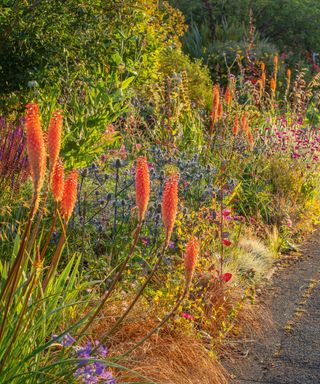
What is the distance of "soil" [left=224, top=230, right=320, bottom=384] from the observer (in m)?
4.40

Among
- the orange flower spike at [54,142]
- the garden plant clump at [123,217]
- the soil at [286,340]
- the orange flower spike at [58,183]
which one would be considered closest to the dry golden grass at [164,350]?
the garden plant clump at [123,217]

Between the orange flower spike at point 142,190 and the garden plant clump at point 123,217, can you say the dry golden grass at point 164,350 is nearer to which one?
the garden plant clump at point 123,217

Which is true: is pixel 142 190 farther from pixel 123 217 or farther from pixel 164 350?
pixel 123 217

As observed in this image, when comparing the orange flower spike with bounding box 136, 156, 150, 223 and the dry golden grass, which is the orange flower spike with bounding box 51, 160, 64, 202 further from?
the dry golden grass

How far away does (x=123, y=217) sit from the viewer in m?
5.29

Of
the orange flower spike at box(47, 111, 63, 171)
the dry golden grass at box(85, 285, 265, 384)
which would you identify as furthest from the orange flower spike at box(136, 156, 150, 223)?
the dry golden grass at box(85, 285, 265, 384)

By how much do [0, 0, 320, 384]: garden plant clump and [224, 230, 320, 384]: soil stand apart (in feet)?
0.44

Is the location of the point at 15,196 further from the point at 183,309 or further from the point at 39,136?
the point at 39,136

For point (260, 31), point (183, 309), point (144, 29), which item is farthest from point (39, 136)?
point (260, 31)

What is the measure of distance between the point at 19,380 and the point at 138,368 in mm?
827

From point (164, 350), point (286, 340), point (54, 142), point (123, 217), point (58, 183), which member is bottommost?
point (286, 340)

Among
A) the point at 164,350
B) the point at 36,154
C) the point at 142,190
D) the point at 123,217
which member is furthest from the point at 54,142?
the point at 123,217

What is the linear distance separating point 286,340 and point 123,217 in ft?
4.46

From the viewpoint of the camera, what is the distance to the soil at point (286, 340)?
4398 mm
